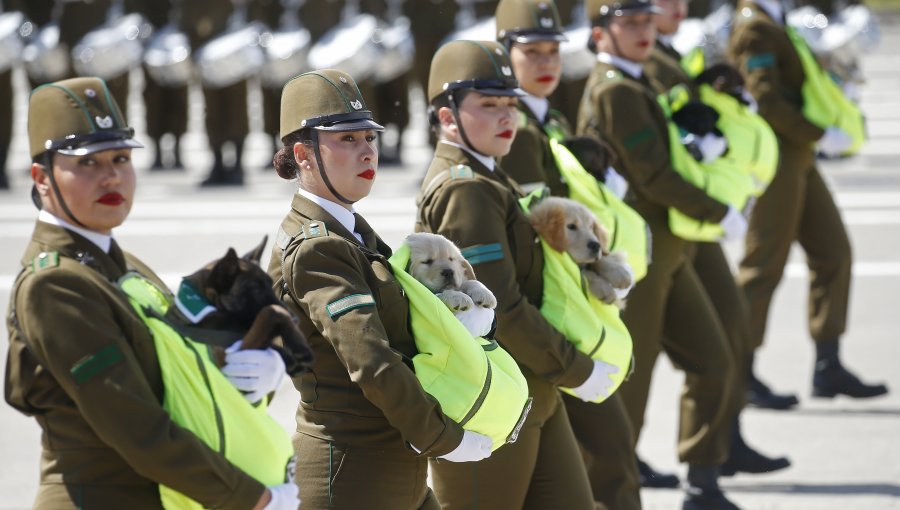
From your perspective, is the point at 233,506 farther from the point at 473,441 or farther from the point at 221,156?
the point at 221,156

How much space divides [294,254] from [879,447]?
456 cm

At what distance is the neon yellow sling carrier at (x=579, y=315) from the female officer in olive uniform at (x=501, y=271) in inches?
2.0

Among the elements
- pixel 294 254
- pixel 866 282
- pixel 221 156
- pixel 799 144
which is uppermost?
pixel 294 254

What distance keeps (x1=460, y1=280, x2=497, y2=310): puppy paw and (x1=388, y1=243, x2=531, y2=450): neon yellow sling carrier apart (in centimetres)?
24

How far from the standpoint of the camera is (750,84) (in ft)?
28.2

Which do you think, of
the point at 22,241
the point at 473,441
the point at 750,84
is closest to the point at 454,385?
the point at 473,441

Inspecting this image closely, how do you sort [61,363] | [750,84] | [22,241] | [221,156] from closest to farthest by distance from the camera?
[61,363], [750,84], [22,241], [221,156]

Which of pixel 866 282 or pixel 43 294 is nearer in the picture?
pixel 43 294

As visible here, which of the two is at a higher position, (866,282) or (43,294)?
(43,294)

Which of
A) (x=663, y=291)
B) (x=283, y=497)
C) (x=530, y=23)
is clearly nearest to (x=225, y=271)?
(x=283, y=497)

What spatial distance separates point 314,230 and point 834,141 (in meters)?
5.06

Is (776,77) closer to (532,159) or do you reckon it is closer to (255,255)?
(532,159)

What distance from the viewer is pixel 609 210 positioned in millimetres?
5977

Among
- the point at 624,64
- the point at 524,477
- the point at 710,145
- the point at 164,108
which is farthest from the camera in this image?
the point at 164,108
